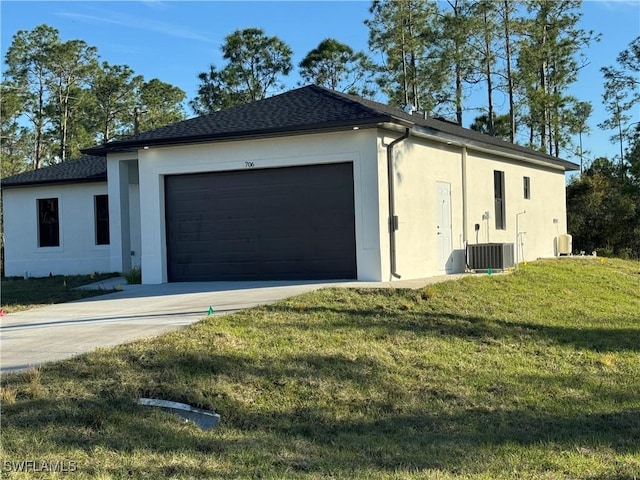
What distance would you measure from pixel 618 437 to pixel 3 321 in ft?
29.1

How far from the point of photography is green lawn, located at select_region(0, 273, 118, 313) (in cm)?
1258

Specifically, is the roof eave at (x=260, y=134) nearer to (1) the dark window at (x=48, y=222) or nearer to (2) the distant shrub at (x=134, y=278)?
(2) the distant shrub at (x=134, y=278)

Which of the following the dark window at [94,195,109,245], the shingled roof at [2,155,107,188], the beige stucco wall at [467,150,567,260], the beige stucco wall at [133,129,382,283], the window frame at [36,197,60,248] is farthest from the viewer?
the window frame at [36,197,60,248]

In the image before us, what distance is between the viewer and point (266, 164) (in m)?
14.1

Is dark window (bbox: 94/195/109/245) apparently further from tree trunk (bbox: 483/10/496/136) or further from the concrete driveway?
tree trunk (bbox: 483/10/496/136)

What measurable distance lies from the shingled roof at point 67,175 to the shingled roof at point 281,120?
12.0 ft

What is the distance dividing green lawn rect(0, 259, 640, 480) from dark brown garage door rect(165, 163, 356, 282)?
3.15 meters

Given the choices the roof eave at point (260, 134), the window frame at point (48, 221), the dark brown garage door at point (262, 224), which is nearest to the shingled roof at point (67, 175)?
the window frame at point (48, 221)

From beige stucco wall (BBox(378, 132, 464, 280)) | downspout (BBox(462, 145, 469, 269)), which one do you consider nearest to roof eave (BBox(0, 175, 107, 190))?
beige stucco wall (BBox(378, 132, 464, 280))

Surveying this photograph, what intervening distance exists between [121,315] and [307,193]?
5148mm

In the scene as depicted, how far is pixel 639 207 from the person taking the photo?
1176 inches

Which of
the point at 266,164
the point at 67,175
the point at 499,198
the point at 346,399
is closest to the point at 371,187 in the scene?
the point at 266,164

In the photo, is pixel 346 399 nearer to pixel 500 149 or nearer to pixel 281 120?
pixel 281 120

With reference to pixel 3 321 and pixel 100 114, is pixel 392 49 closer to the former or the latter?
pixel 100 114
